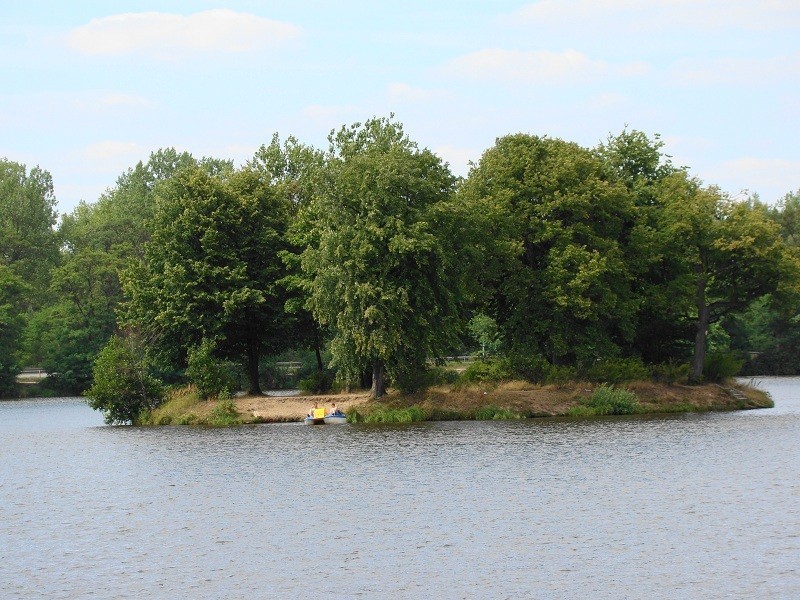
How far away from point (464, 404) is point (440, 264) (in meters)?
8.65

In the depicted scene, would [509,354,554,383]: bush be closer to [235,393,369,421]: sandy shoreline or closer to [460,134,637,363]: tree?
[460,134,637,363]: tree

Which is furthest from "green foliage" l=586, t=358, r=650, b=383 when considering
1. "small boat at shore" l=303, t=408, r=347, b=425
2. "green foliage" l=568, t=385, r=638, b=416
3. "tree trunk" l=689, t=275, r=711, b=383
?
"small boat at shore" l=303, t=408, r=347, b=425

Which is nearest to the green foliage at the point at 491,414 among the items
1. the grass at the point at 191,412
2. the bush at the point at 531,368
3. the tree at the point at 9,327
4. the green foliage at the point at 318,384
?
the bush at the point at 531,368

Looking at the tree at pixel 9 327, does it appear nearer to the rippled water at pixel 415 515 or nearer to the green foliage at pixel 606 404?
the rippled water at pixel 415 515

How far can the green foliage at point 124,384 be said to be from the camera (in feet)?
228

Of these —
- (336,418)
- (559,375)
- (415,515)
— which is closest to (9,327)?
(336,418)

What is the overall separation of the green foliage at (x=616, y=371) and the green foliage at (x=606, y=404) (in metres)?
2.41

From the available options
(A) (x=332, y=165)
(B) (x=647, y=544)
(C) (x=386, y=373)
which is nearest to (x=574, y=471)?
(B) (x=647, y=544)

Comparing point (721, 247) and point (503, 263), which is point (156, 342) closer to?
point (503, 263)

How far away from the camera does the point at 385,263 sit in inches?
2502

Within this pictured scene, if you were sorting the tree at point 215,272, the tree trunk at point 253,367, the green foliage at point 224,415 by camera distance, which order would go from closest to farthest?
the green foliage at point 224,415, the tree at point 215,272, the tree trunk at point 253,367

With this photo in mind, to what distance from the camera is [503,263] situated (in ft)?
228

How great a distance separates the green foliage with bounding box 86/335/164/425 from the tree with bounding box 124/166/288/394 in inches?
100

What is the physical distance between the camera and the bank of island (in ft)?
214
